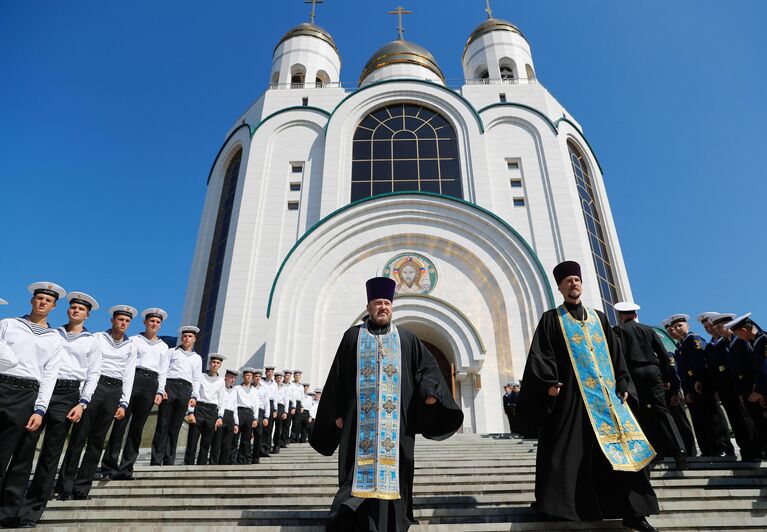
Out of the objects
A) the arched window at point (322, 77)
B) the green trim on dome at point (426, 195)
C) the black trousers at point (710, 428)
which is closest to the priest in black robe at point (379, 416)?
the black trousers at point (710, 428)

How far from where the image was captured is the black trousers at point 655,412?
5.11m

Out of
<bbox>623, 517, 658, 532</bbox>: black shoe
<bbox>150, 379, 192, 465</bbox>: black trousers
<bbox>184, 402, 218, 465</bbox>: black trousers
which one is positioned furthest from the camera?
<bbox>184, 402, 218, 465</bbox>: black trousers

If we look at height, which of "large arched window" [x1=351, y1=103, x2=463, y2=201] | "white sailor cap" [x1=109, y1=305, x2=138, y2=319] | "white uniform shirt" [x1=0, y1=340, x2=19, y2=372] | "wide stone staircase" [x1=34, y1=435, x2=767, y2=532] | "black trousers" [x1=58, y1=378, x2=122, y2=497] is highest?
"large arched window" [x1=351, y1=103, x2=463, y2=201]

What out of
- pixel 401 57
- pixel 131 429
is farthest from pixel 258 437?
pixel 401 57

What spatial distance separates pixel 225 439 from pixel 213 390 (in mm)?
893

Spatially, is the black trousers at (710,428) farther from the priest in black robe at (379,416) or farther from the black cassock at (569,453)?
the priest in black robe at (379,416)

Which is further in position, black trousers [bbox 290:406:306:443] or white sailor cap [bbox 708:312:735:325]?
black trousers [bbox 290:406:306:443]

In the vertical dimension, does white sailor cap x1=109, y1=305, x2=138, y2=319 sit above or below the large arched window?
below

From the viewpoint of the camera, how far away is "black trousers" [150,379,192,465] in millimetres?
6336

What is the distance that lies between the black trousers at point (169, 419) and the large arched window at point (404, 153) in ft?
37.3

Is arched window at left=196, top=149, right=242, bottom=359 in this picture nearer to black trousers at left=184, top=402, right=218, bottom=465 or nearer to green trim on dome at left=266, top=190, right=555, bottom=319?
green trim on dome at left=266, top=190, right=555, bottom=319

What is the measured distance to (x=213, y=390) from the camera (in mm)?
7258

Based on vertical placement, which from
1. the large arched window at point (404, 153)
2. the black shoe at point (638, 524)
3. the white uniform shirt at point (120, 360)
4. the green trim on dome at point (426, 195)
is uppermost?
the large arched window at point (404, 153)

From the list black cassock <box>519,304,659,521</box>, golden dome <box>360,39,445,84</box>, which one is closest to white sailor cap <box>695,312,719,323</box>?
black cassock <box>519,304,659,521</box>
